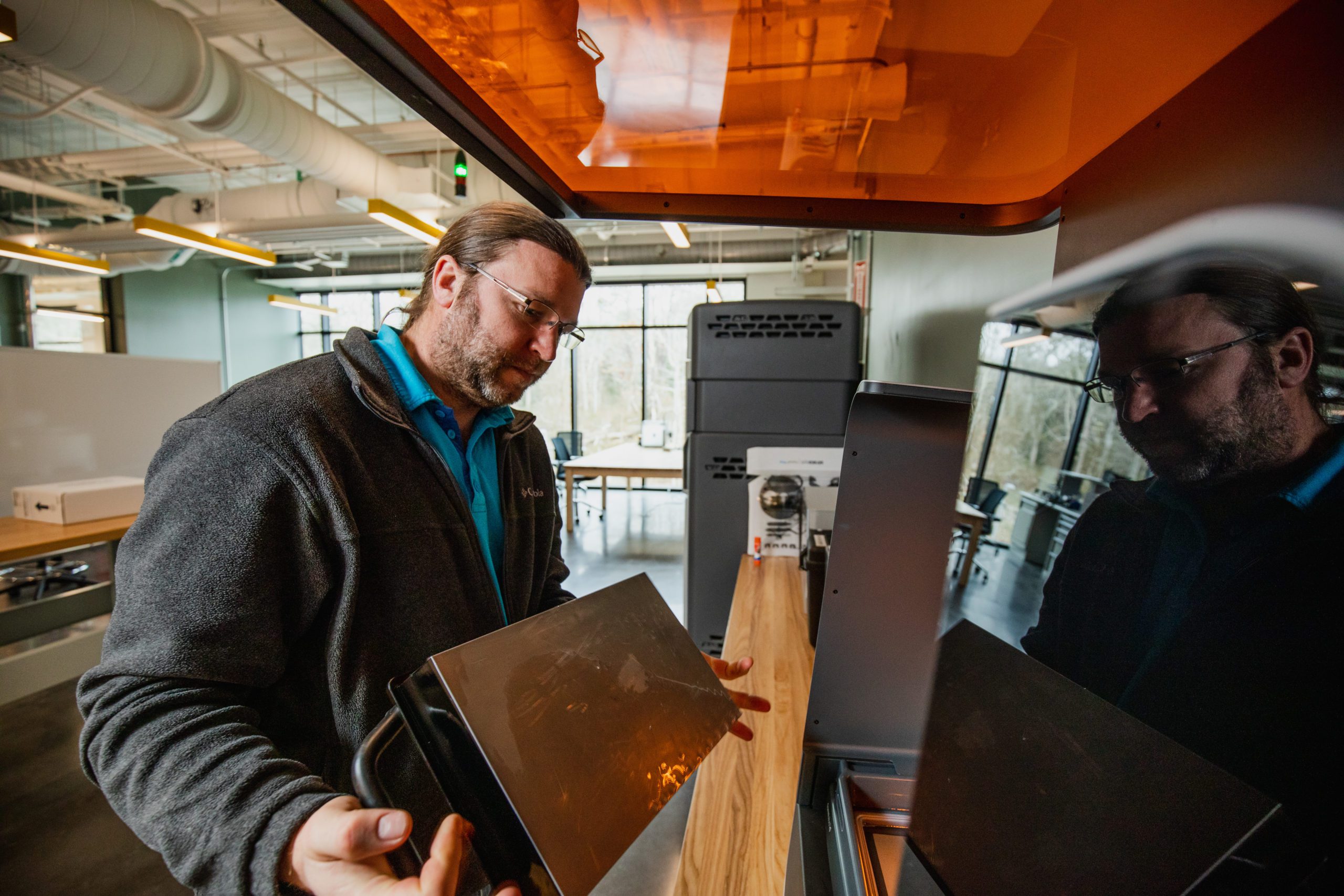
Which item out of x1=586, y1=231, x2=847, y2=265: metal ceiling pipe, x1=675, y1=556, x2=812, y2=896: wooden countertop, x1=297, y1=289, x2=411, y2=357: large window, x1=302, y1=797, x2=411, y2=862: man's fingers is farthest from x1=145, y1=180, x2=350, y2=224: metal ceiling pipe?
x1=302, y1=797, x2=411, y2=862: man's fingers

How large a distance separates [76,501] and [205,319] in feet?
22.9

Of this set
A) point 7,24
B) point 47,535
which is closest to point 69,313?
point 47,535

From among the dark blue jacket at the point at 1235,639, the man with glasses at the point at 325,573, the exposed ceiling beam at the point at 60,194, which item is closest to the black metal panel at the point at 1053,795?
the dark blue jacket at the point at 1235,639

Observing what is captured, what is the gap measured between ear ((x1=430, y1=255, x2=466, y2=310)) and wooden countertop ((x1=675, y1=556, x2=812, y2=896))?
0.88 metres

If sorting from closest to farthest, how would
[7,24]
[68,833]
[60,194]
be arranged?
[7,24] → [68,833] → [60,194]

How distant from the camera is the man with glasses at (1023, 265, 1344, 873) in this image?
0.80 ft

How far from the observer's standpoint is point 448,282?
1.00m

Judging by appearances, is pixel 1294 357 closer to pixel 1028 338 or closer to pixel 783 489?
pixel 1028 338

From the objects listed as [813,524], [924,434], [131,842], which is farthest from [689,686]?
[131,842]

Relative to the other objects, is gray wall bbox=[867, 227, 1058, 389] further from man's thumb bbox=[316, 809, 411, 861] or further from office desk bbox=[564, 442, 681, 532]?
office desk bbox=[564, 442, 681, 532]

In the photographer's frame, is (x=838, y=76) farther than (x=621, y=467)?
No

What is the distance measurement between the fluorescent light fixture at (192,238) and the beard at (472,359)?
4.49 m

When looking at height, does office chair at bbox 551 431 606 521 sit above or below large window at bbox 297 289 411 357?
below

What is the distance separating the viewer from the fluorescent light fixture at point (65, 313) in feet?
21.3
